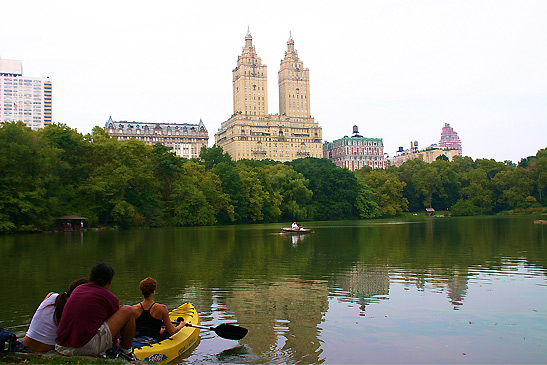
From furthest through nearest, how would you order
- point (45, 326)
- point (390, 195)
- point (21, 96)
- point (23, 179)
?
point (21, 96), point (390, 195), point (23, 179), point (45, 326)

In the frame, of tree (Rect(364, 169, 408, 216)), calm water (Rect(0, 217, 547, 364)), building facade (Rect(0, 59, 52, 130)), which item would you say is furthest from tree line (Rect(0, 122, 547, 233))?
building facade (Rect(0, 59, 52, 130))

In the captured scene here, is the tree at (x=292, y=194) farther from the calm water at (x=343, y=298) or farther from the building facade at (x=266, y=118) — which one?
the building facade at (x=266, y=118)

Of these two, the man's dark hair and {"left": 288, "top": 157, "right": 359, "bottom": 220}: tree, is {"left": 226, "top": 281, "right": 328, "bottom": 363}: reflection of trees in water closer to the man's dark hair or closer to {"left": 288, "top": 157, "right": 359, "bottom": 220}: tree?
the man's dark hair

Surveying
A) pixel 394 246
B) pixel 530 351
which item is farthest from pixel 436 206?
pixel 530 351

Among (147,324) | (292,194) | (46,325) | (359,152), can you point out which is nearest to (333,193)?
(292,194)

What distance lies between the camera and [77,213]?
5331 centimetres

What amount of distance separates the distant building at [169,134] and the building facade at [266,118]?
9041 mm

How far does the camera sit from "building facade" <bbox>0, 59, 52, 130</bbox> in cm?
19100

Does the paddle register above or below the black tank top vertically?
below

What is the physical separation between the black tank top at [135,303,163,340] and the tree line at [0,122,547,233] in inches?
1593

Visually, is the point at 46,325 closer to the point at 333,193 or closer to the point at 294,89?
the point at 333,193

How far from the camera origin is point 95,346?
7250 millimetres

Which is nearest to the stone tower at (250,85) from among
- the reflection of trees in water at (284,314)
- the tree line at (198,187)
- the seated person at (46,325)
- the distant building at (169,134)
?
the distant building at (169,134)

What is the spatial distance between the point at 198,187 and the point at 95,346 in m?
63.6
